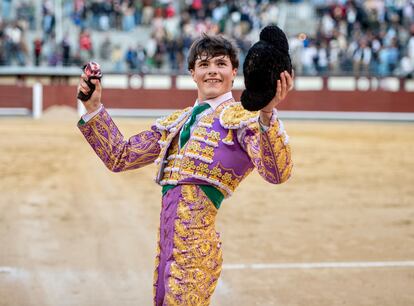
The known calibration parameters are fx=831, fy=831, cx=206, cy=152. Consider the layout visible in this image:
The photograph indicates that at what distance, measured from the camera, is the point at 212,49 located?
2.53 metres

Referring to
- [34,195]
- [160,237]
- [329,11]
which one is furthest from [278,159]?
[329,11]

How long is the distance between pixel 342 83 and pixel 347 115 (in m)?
0.71

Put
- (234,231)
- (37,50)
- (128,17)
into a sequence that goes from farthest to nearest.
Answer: (128,17), (37,50), (234,231)

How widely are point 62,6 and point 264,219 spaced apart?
1353cm

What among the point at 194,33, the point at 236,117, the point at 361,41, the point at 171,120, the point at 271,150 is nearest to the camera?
the point at 271,150

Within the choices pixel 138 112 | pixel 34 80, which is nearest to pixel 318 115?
pixel 138 112

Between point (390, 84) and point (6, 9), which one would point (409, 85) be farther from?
point (6, 9)

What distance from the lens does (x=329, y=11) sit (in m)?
18.9

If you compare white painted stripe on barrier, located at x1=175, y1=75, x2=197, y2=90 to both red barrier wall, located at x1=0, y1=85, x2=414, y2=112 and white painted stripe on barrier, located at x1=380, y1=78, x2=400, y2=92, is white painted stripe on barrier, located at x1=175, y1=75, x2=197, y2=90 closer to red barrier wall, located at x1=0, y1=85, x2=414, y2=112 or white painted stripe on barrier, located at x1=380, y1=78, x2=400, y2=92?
red barrier wall, located at x1=0, y1=85, x2=414, y2=112

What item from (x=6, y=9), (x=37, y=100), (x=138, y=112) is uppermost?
(x=6, y=9)

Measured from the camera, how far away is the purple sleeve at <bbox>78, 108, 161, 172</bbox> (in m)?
2.73

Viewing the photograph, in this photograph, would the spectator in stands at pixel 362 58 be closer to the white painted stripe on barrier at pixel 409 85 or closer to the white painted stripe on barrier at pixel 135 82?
the white painted stripe on barrier at pixel 409 85

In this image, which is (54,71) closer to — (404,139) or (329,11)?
(329,11)

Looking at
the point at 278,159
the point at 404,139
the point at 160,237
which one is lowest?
the point at 404,139
